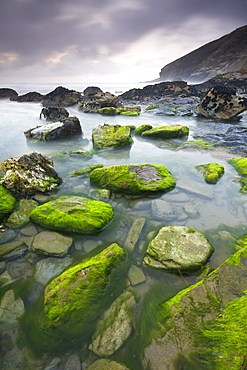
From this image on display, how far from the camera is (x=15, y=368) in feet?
6.49

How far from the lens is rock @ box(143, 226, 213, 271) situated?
2.93 metres

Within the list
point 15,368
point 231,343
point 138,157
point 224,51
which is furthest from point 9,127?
point 224,51

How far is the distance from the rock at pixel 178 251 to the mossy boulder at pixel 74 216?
4.02ft

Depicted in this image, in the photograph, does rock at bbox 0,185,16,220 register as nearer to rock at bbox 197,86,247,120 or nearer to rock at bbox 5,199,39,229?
rock at bbox 5,199,39,229

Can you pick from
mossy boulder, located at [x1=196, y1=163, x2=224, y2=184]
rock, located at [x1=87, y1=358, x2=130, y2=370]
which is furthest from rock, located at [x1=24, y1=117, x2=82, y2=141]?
rock, located at [x1=87, y1=358, x2=130, y2=370]

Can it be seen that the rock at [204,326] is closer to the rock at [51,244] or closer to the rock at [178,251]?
the rock at [178,251]

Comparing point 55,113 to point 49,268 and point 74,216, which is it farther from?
point 49,268

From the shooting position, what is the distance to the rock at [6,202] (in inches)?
167

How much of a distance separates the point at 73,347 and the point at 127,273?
45.6 inches

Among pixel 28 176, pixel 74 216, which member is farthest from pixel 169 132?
pixel 74 216

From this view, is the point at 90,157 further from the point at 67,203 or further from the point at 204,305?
the point at 204,305

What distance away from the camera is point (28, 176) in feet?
17.4

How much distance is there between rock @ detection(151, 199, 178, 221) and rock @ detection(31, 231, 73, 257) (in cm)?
199

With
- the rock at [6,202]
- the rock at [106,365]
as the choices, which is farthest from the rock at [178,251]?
the rock at [6,202]
